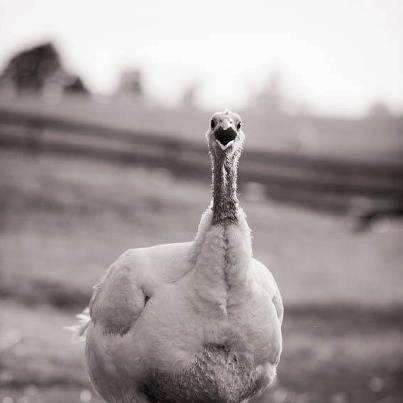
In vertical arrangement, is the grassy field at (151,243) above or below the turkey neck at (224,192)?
below

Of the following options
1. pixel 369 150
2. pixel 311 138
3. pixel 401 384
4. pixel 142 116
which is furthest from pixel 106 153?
pixel 401 384

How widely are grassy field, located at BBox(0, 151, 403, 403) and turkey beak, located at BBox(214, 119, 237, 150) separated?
11.5ft

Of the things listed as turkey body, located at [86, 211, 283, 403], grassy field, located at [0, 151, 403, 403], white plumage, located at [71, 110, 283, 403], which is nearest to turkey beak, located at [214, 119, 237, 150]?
white plumage, located at [71, 110, 283, 403]

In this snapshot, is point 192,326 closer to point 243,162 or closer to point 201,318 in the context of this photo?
point 201,318

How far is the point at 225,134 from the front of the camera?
10.5ft

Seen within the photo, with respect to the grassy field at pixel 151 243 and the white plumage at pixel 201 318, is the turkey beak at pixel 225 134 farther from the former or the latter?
the grassy field at pixel 151 243

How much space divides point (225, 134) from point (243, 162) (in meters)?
12.5

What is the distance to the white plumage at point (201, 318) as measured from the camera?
325 centimetres

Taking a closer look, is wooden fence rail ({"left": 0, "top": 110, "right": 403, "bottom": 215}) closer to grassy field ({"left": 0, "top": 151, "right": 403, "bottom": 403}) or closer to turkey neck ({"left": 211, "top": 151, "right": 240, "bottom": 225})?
grassy field ({"left": 0, "top": 151, "right": 403, "bottom": 403})

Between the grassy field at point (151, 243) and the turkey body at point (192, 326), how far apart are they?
2598 millimetres

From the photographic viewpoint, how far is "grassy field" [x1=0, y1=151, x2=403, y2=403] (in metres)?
7.34

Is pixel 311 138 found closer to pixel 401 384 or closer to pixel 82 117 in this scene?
pixel 82 117

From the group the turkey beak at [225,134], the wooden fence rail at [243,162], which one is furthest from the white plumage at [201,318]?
the wooden fence rail at [243,162]

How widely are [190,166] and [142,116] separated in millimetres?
2605
